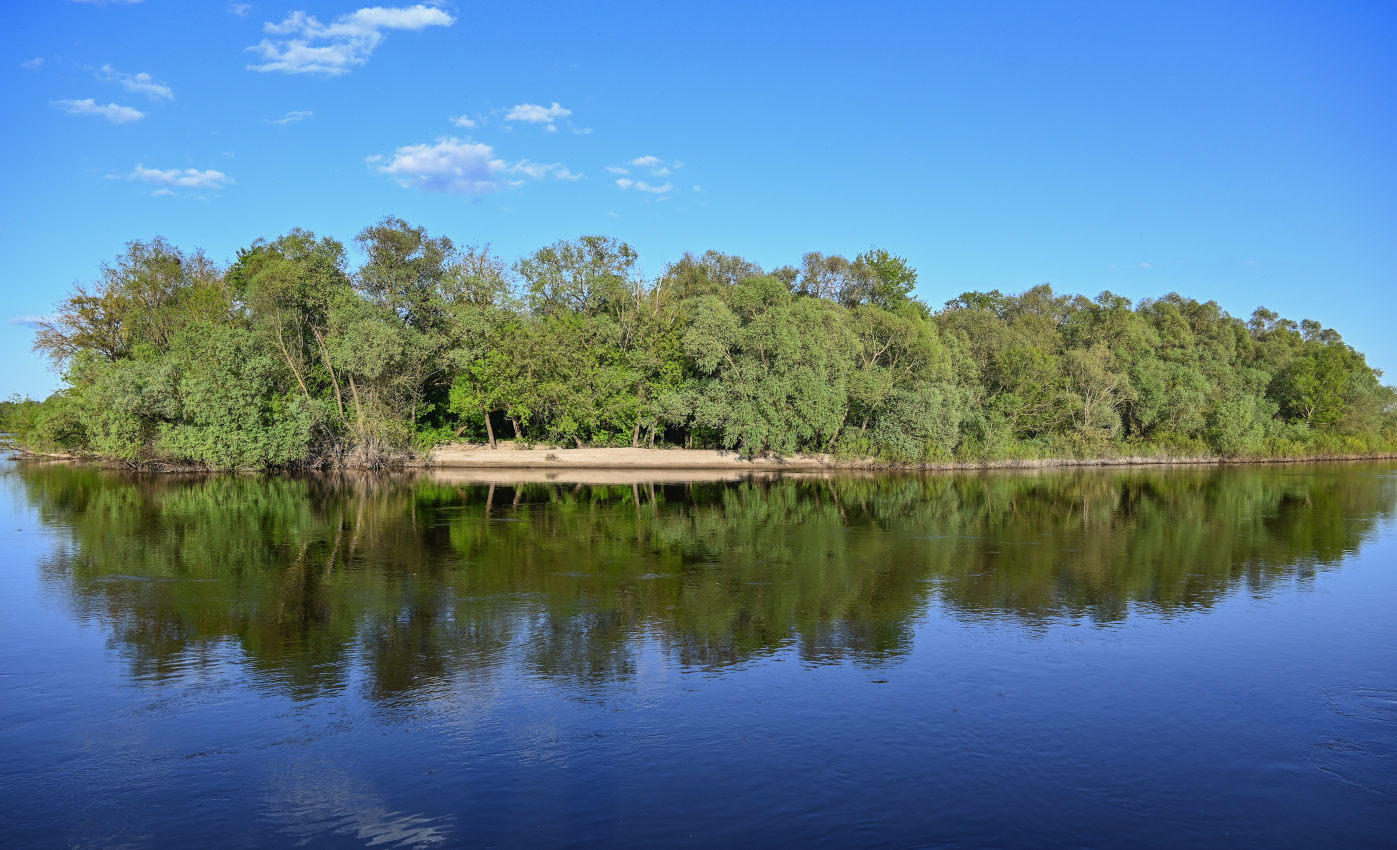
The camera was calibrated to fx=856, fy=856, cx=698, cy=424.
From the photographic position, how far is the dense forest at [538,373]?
169ft

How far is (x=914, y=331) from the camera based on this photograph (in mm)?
58719

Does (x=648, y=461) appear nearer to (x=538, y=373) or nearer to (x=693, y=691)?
(x=538, y=373)

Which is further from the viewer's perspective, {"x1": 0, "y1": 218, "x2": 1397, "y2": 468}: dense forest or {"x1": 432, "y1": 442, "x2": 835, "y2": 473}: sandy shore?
{"x1": 432, "y1": 442, "x2": 835, "y2": 473}: sandy shore

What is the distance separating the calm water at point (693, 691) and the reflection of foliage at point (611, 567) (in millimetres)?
137

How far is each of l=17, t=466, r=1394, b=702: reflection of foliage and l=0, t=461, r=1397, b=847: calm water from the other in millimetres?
137

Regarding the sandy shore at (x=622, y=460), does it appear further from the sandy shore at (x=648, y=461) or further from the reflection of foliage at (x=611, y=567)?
the reflection of foliage at (x=611, y=567)

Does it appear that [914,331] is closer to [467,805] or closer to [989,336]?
[989,336]

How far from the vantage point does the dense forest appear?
51656 millimetres

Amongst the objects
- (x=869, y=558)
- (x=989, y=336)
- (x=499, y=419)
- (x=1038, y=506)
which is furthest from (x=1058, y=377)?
(x=869, y=558)

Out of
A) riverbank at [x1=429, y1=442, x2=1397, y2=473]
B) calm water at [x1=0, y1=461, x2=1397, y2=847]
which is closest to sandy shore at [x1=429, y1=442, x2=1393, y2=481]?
riverbank at [x1=429, y1=442, x2=1397, y2=473]

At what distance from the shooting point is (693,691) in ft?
39.7

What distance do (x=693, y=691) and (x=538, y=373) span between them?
158 feet

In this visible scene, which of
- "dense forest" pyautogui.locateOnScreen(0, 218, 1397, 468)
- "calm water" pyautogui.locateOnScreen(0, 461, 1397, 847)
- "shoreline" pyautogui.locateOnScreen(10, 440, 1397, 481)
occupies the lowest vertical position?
"calm water" pyautogui.locateOnScreen(0, 461, 1397, 847)

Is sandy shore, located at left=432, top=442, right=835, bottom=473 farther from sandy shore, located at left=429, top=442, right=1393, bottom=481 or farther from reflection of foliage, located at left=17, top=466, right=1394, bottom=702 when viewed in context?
reflection of foliage, located at left=17, top=466, right=1394, bottom=702
